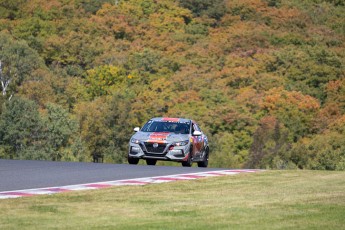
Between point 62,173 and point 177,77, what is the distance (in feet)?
305

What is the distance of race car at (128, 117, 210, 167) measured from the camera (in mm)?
26734

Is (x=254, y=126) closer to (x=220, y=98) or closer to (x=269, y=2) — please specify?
(x=220, y=98)

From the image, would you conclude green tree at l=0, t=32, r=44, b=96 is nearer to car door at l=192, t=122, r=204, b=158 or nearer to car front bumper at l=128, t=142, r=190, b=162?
car door at l=192, t=122, r=204, b=158

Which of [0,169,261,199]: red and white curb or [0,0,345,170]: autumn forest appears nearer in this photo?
[0,169,261,199]: red and white curb

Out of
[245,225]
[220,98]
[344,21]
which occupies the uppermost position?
[344,21]

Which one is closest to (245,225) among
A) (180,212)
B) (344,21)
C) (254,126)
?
(180,212)

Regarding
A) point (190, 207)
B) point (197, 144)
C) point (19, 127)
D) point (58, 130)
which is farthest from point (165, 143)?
point (58, 130)

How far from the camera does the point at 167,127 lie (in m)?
27.8

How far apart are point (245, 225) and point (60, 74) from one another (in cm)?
10460

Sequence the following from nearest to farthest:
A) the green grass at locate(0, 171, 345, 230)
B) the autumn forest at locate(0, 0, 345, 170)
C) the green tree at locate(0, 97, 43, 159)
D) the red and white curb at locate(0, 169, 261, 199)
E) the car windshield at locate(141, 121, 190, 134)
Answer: the green grass at locate(0, 171, 345, 230), the red and white curb at locate(0, 169, 261, 199), the car windshield at locate(141, 121, 190, 134), the green tree at locate(0, 97, 43, 159), the autumn forest at locate(0, 0, 345, 170)

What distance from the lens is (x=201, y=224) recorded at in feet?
43.5

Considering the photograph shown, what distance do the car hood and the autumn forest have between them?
175 feet

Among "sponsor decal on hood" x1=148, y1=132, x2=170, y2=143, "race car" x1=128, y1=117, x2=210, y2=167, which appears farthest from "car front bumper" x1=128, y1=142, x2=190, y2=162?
"sponsor decal on hood" x1=148, y1=132, x2=170, y2=143

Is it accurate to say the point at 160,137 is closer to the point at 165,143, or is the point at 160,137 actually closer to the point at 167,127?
the point at 165,143
